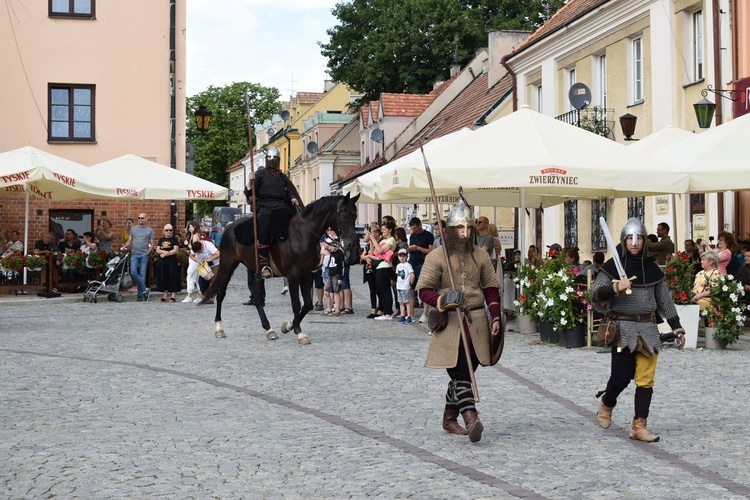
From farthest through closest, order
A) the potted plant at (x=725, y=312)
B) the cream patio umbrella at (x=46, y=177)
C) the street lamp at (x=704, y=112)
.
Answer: the cream patio umbrella at (x=46, y=177) → the street lamp at (x=704, y=112) → the potted plant at (x=725, y=312)

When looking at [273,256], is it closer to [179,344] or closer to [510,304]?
[179,344]

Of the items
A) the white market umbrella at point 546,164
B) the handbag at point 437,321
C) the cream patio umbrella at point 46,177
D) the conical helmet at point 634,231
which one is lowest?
the handbag at point 437,321

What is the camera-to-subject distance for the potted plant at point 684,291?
15250mm

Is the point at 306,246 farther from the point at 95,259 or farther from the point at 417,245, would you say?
the point at 95,259

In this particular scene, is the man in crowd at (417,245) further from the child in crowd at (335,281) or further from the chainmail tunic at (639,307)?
the chainmail tunic at (639,307)

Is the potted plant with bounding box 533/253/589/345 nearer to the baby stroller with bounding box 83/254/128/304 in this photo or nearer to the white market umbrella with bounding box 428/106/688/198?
the white market umbrella with bounding box 428/106/688/198

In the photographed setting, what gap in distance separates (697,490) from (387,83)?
53599 millimetres

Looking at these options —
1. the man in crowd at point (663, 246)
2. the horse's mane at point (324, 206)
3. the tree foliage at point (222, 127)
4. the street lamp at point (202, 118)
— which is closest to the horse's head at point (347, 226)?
the horse's mane at point (324, 206)

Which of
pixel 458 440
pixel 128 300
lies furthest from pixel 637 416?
pixel 128 300

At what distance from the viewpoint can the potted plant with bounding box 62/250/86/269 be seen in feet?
87.9

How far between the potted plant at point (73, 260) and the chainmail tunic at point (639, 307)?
781 inches

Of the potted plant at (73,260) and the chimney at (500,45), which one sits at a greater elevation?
the chimney at (500,45)

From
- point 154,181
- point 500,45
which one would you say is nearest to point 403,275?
point 154,181

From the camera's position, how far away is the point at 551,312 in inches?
608
